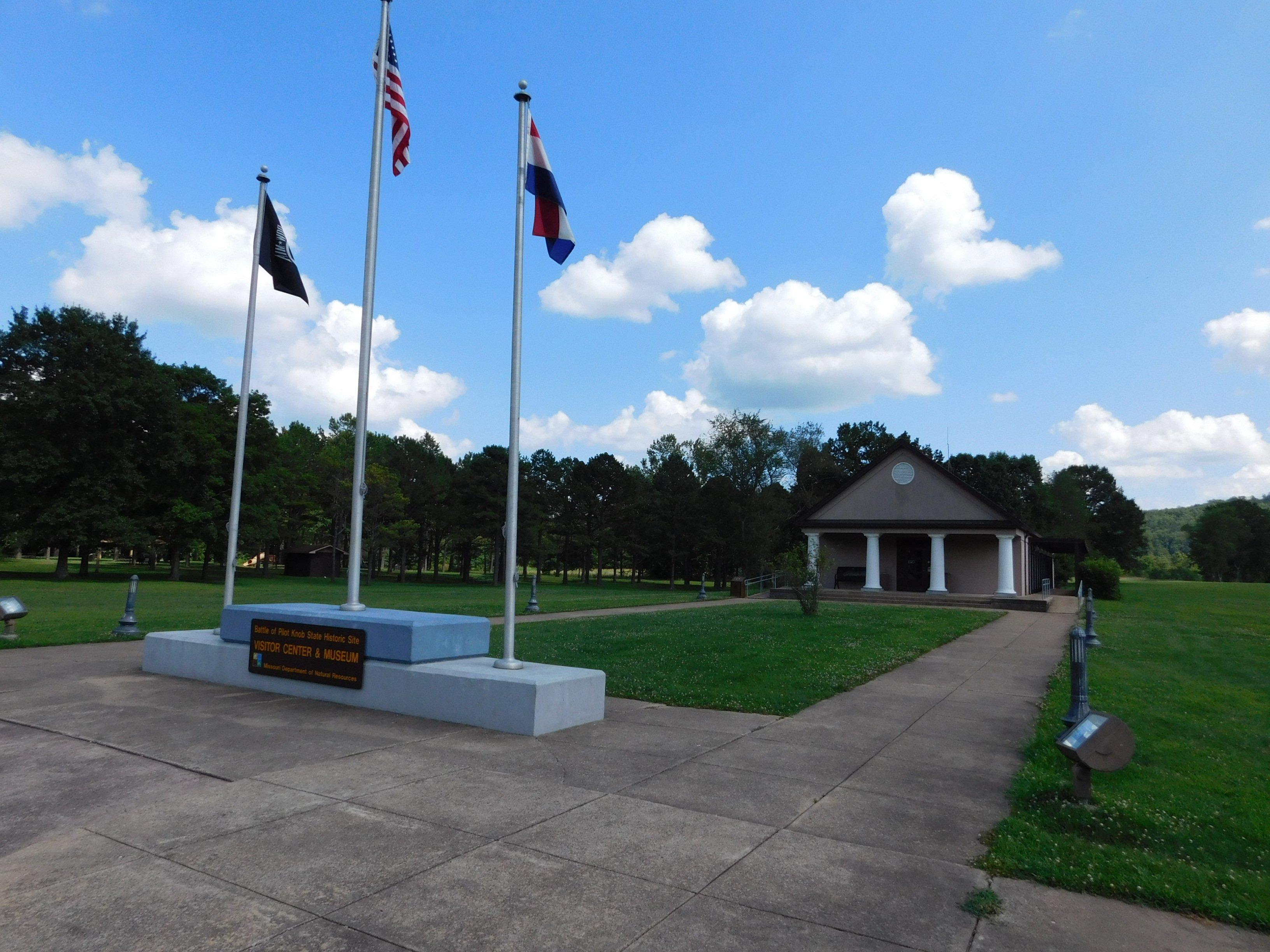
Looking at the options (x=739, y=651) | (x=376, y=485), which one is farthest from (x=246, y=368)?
(x=376, y=485)

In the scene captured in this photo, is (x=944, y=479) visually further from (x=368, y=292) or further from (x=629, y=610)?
(x=368, y=292)

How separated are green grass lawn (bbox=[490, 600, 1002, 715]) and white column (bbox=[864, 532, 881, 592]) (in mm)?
11685

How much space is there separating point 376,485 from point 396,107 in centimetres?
5337

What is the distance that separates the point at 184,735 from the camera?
746 centimetres

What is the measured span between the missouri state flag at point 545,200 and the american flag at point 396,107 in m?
2.28

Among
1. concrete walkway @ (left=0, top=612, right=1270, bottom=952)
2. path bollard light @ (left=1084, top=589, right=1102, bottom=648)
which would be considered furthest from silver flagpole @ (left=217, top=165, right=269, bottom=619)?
path bollard light @ (left=1084, top=589, right=1102, bottom=648)

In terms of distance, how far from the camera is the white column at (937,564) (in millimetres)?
34469

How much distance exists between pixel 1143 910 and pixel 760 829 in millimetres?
2120

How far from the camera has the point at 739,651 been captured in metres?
14.0

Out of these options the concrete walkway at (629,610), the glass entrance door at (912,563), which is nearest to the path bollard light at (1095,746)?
the concrete walkway at (629,610)

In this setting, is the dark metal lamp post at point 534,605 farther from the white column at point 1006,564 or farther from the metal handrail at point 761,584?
the white column at point 1006,564

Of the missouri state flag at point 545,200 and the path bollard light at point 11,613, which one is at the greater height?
the missouri state flag at point 545,200

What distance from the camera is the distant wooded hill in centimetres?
17125

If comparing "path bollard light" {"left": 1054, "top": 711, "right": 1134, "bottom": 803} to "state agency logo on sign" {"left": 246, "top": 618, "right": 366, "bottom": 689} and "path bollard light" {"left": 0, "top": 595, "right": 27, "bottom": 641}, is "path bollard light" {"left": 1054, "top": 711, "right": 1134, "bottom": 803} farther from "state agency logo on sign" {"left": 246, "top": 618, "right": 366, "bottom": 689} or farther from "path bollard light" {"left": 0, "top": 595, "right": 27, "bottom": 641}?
"path bollard light" {"left": 0, "top": 595, "right": 27, "bottom": 641}
